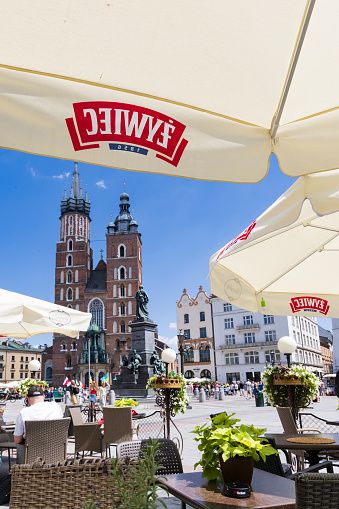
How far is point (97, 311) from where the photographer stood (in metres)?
67.1

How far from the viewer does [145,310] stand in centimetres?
3038

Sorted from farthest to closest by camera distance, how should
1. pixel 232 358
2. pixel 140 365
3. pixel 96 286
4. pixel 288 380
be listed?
pixel 96 286 < pixel 232 358 < pixel 140 365 < pixel 288 380

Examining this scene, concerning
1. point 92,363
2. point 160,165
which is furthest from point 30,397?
point 92,363

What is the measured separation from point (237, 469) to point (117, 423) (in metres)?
4.21

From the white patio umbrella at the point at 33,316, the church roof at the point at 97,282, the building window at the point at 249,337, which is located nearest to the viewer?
the white patio umbrella at the point at 33,316

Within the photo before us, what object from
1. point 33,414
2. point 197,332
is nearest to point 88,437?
point 33,414

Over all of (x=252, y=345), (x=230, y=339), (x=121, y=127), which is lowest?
(x=121, y=127)

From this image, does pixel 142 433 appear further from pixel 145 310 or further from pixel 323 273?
pixel 145 310

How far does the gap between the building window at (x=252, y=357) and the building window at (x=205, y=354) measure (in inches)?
222

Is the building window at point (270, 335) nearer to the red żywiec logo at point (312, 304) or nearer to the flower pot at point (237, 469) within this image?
the red żywiec logo at point (312, 304)

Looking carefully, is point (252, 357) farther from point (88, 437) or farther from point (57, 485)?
point (57, 485)

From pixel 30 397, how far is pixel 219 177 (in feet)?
12.7

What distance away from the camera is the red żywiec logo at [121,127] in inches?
92.0

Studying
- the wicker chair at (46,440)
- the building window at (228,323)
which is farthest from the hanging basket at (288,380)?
the building window at (228,323)
